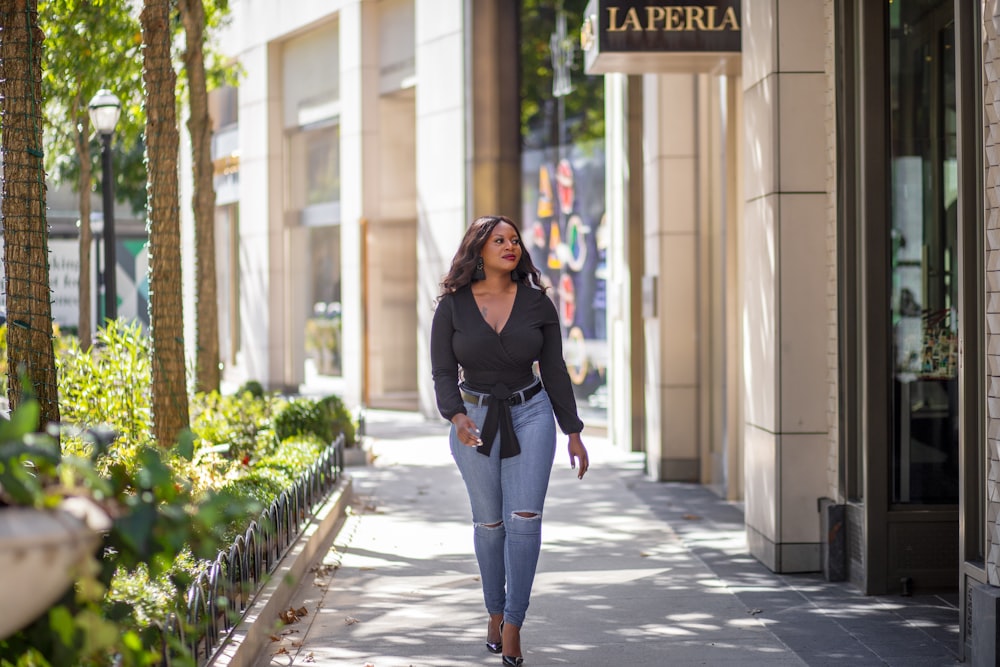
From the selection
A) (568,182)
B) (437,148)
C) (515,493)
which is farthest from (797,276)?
(437,148)

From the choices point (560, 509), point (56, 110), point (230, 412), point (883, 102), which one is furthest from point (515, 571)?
point (56, 110)

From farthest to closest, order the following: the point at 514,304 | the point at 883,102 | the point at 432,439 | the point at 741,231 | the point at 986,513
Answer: the point at 432,439
the point at 741,231
the point at 883,102
the point at 514,304
the point at 986,513

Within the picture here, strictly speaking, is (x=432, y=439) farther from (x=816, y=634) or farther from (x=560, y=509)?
(x=816, y=634)

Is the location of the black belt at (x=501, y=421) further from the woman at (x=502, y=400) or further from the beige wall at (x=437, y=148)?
the beige wall at (x=437, y=148)

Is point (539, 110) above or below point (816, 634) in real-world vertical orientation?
above

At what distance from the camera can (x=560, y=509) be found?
11281 mm

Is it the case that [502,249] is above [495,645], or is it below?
above

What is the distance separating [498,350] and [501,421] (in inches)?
12.7

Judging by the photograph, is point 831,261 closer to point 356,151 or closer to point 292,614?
point 292,614

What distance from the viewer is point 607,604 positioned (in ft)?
23.9

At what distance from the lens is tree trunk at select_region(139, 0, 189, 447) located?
31.5 ft

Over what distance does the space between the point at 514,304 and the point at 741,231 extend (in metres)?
5.66

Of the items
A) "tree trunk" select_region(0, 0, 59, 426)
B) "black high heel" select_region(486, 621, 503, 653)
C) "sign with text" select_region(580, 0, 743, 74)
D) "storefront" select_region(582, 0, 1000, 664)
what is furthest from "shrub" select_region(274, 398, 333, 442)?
"black high heel" select_region(486, 621, 503, 653)

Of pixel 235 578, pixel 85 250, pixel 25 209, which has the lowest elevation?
pixel 235 578
